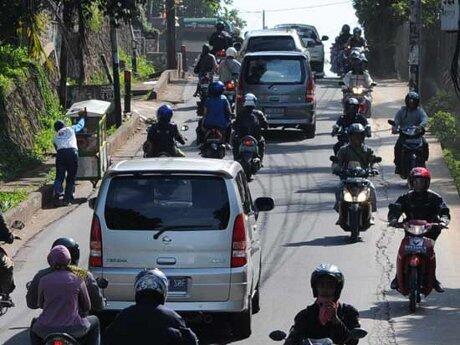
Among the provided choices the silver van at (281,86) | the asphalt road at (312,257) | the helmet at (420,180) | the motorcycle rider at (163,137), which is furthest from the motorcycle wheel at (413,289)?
the silver van at (281,86)

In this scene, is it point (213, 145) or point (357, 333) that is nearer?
point (357, 333)

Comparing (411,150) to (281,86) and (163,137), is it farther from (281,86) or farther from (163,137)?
(281,86)

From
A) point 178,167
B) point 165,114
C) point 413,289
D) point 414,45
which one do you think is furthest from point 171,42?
point 178,167

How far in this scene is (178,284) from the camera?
13.4 m

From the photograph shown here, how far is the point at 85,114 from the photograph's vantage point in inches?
1019

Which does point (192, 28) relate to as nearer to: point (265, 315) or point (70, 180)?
point (70, 180)

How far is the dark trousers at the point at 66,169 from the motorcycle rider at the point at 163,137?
8.32ft

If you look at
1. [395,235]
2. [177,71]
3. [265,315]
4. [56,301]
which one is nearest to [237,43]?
[177,71]

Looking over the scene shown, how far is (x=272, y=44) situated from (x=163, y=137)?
1701 centimetres

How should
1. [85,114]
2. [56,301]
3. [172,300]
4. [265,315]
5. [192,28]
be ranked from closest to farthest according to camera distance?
[56,301], [172,300], [265,315], [85,114], [192,28]

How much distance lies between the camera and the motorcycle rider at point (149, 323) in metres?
8.95

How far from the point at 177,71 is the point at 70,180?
24.5 m

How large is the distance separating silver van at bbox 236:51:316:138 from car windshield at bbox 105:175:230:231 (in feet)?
59.2

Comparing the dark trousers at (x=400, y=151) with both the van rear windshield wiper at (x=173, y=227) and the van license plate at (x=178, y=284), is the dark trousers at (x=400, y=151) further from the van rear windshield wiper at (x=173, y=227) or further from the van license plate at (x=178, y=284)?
the van license plate at (x=178, y=284)
